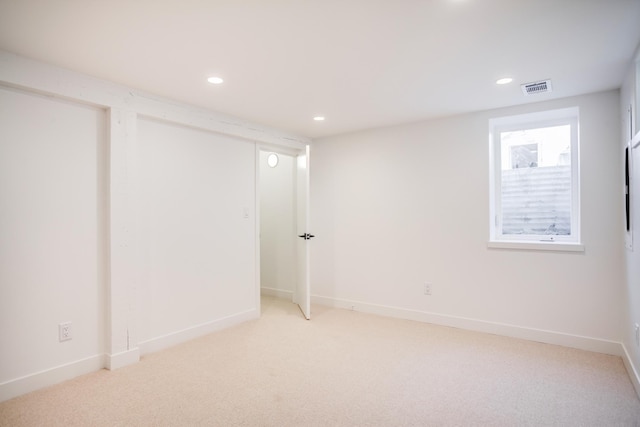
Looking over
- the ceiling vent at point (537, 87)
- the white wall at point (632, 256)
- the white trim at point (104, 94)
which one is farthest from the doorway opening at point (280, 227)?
the white wall at point (632, 256)

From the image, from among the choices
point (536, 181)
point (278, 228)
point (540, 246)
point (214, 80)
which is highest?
point (214, 80)

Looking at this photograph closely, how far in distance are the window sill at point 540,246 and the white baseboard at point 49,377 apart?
3.71 meters

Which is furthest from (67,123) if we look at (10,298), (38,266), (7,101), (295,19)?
(295,19)

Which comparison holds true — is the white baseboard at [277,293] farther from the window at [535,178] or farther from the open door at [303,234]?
the window at [535,178]

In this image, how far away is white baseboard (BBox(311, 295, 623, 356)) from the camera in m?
3.17

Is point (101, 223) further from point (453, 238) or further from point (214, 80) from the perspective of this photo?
point (453, 238)

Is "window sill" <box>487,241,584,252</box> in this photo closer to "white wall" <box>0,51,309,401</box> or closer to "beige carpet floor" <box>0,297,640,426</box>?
"beige carpet floor" <box>0,297,640,426</box>

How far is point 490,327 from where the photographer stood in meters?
3.68

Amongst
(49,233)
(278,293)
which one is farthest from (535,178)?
(49,233)

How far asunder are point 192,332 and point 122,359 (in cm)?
72

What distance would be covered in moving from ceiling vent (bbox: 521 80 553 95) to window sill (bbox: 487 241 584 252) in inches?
54.8

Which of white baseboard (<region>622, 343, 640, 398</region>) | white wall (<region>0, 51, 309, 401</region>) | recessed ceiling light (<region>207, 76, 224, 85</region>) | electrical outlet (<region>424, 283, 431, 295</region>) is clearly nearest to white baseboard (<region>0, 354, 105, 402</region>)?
white wall (<region>0, 51, 309, 401</region>)

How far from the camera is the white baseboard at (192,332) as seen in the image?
10.3 feet

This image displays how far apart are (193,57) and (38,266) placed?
1.82 metres
